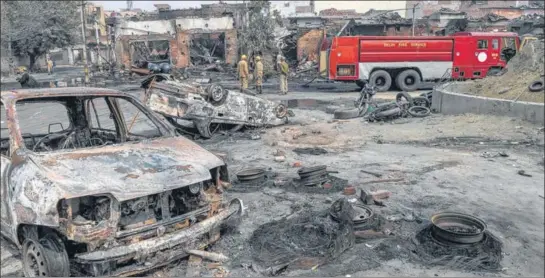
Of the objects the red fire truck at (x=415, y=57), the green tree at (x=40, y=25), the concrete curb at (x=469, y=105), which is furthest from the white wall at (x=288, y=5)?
the concrete curb at (x=469, y=105)

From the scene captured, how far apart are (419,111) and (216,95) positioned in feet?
18.0

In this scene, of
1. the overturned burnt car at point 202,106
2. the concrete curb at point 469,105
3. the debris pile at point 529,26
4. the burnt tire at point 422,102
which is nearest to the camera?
the concrete curb at point 469,105

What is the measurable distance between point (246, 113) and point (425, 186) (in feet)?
17.1

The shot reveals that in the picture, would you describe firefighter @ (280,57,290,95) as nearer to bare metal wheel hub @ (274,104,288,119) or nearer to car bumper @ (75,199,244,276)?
bare metal wheel hub @ (274,104,288,119)

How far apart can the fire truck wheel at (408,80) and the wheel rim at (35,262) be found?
650 inches

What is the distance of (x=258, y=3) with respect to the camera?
102ft

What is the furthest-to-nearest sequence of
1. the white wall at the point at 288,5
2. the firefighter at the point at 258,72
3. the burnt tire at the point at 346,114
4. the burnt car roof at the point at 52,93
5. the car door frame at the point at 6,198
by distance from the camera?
the white wall at the point at 288,5 → the firefighter at the point at 258,72 → the burnt tire at the point at 346,114 → the burnt car roof at the point at 52,93 → the car door frame at the point at 6,198

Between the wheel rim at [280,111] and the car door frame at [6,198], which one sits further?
the wheel rim at [280,111]

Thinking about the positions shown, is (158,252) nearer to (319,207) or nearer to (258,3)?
(319,207)

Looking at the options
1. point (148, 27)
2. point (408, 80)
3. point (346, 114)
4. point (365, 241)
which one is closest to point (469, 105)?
point (346, 114)

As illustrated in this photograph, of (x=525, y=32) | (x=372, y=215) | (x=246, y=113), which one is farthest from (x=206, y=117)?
(x=525, y=32)

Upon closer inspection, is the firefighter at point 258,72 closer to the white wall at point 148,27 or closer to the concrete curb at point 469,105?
the concrete curb at point 469,105

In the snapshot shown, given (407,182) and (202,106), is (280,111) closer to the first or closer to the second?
(202,106)

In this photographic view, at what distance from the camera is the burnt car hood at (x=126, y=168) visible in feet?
12.0
